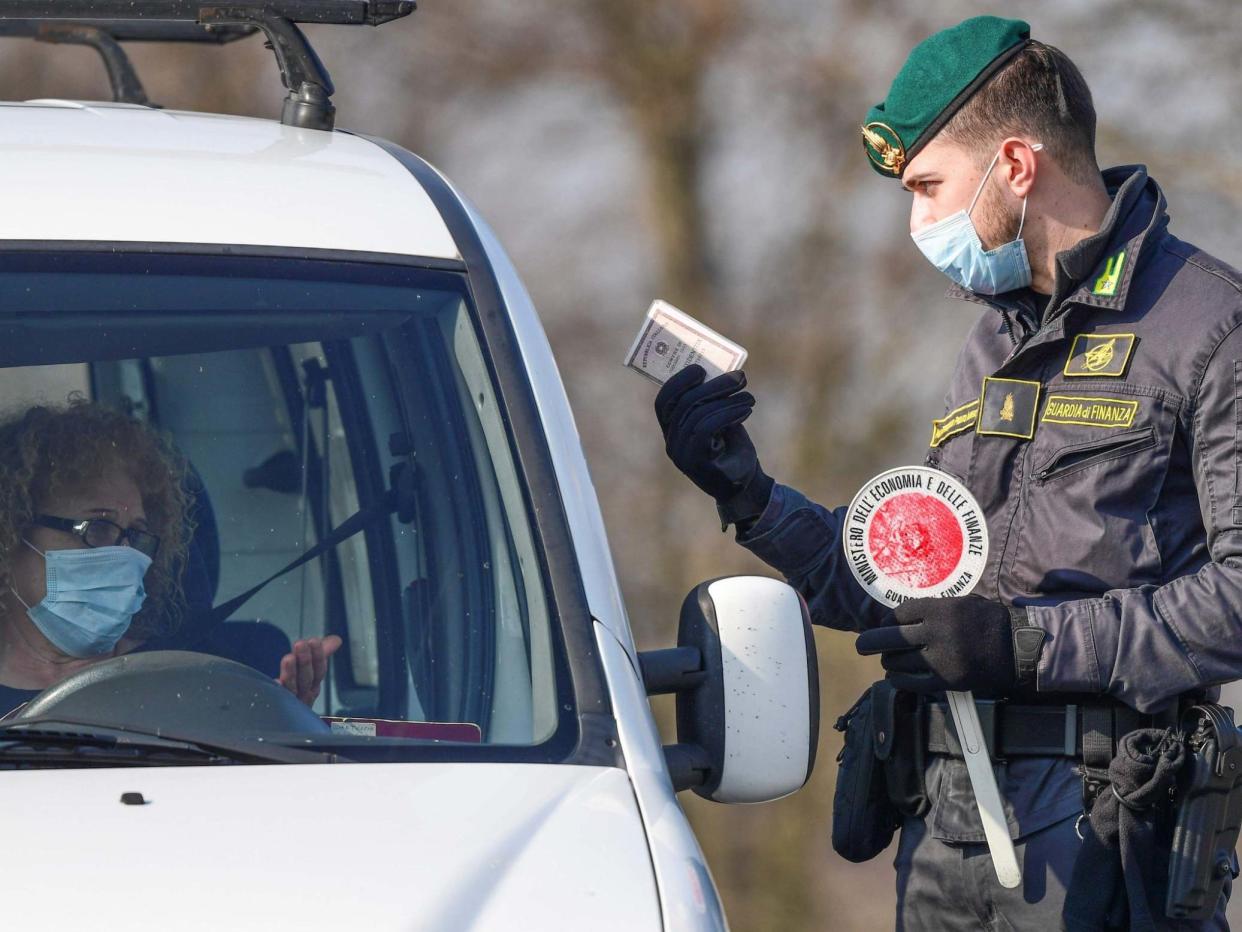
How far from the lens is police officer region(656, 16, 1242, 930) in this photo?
287 centimetres

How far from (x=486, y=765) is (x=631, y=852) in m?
0.27

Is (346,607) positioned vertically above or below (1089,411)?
below

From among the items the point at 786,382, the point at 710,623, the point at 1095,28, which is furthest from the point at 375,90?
the point at 710,623

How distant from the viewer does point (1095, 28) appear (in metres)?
10.4

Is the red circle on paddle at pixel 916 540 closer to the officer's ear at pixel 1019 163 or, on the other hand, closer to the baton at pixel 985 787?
the baton at pixel 985 787

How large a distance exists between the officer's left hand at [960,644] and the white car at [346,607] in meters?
0.43

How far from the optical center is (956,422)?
3250mm

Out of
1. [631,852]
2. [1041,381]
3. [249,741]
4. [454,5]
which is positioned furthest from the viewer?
[454,5]

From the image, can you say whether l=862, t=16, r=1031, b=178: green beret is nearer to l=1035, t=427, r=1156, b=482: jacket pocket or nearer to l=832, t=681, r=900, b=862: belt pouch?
l=1035, t=427, r=1156, b=482: jacket pocket

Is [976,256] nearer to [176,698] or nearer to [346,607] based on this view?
[346,607]

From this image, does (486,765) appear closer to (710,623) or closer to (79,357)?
(710,623)

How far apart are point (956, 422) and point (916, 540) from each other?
288mm

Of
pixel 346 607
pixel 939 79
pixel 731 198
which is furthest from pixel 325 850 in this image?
pixel 731 198

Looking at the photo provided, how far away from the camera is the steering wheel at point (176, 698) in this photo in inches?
91.4
